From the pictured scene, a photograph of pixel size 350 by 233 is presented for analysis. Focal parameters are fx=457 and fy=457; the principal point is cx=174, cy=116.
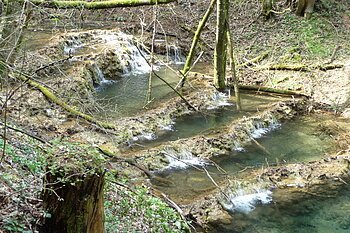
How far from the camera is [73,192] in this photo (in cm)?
351

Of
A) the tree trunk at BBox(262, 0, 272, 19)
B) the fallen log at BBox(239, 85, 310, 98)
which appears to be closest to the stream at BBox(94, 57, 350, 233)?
the fallen log at BBox(239, 85, 310, 98)

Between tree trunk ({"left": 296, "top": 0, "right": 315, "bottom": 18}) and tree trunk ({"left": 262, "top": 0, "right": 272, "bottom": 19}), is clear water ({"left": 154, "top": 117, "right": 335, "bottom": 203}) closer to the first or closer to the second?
tree trunk ({"left": 296, "top": 0, "right": 315, "bottom": 18})

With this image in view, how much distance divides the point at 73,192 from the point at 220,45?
8.53m

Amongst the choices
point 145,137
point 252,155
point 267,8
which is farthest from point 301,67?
point 145,137

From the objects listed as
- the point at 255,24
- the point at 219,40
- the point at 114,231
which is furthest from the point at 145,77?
the point at 114,231

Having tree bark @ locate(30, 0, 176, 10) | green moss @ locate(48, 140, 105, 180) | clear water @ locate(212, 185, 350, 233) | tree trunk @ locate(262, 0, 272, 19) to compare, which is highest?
tree bark @ locate(30, 0, 176, 10)

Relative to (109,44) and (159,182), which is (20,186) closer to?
(159,182)

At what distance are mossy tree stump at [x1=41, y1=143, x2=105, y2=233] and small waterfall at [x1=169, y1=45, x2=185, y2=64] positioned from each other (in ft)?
39.3

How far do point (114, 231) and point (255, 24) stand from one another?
528 inches

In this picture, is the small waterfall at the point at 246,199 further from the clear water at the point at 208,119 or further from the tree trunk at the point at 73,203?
the tree trunk at the point at 73,203

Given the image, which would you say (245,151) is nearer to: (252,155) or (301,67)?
(252,155)

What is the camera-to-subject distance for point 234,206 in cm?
697

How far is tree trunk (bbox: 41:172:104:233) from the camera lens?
11.4ft

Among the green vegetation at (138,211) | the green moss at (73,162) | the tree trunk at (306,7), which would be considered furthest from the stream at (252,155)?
the tree trunk at (306,7)
